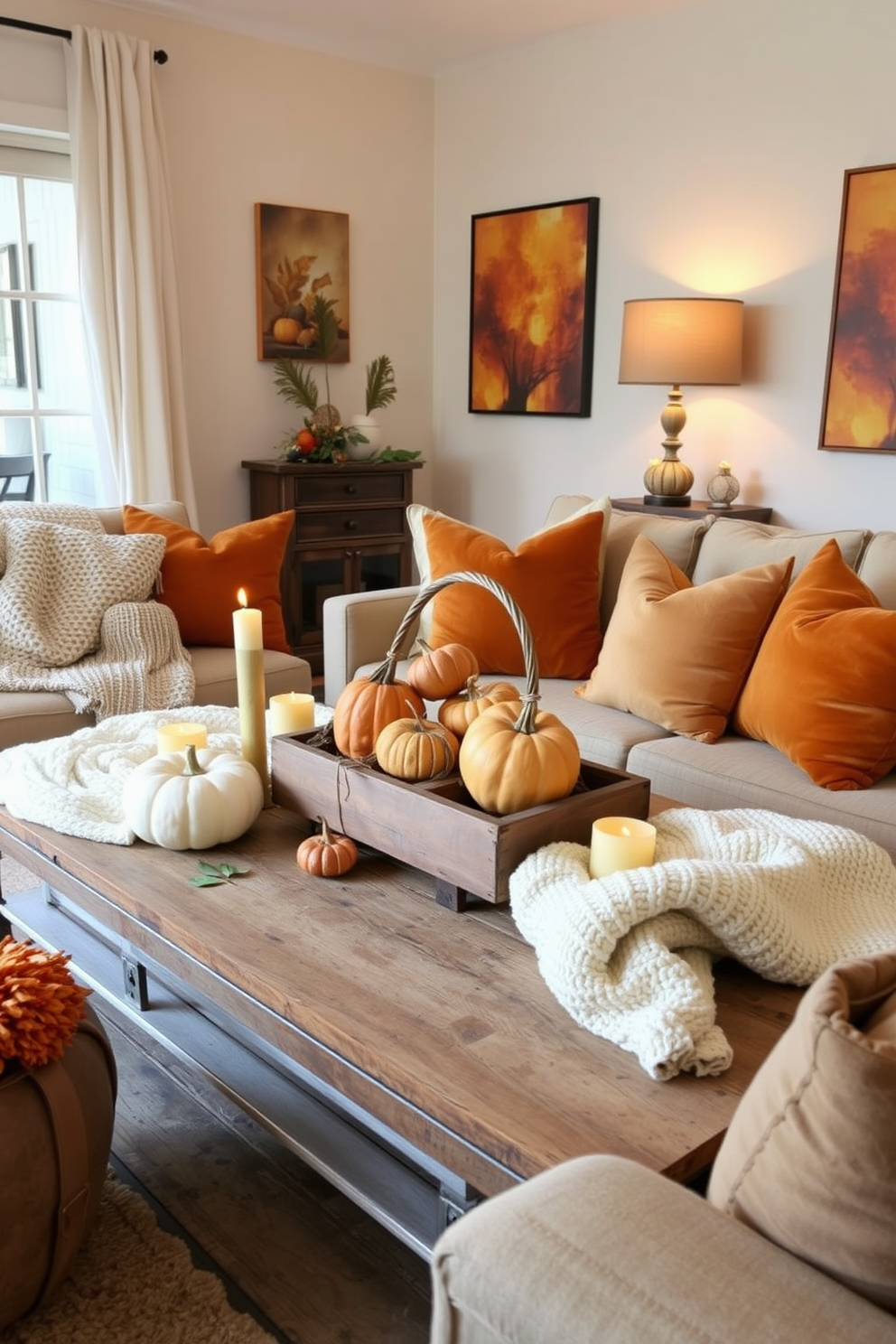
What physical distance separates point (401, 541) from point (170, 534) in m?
1.79

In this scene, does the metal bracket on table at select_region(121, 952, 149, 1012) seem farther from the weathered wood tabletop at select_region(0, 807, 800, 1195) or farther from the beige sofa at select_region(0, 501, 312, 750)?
the beige sofa at select_region(0, 501, 312, 750)

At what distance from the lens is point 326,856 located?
1.67 meters

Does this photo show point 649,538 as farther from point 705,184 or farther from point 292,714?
point 705,184

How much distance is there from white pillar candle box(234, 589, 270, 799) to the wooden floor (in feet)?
1.76

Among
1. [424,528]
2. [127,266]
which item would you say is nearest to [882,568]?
[424,528]

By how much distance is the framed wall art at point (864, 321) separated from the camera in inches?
144

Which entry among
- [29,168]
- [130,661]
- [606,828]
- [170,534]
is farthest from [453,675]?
[29,168]

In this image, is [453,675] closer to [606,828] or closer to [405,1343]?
[606,828]

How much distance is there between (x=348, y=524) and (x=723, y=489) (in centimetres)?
159

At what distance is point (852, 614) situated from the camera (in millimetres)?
2305

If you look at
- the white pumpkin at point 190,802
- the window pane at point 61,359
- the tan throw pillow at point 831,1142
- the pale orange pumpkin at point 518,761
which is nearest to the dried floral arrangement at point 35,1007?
the white pumpkin at point 190,802

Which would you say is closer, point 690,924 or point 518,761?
point 690,924

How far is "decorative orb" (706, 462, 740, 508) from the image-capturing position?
404cm

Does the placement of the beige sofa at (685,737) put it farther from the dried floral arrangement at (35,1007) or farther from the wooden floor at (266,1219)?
the dried floral arrangement at (35,1007)
